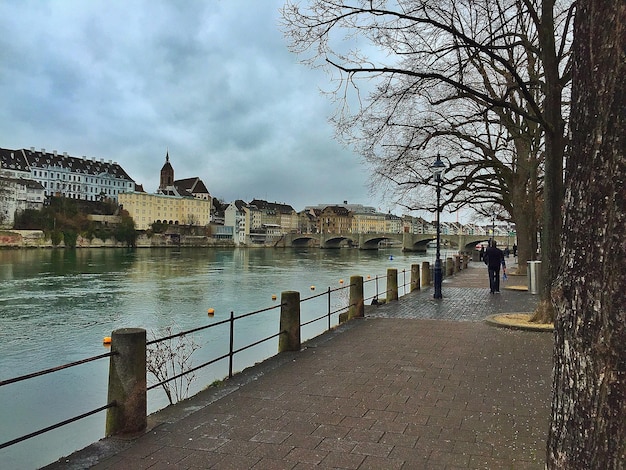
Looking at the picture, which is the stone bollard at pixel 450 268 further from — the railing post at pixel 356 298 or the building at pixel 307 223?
the building at pixel 307 223

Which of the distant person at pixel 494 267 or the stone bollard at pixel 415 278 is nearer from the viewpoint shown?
the distant person at pixel 494 267

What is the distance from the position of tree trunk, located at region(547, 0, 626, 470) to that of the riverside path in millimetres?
2009

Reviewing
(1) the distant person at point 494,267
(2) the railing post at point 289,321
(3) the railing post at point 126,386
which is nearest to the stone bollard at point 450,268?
(1) the distant person at point 494,267

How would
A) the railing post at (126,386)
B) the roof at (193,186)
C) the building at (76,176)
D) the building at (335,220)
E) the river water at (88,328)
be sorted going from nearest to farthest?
the railing post at (126,386) → the river water at (88,328) → the building at (76,176) → the roof at (193,186) → the building at (335,220)

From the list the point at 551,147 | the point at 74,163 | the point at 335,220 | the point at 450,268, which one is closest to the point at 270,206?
the point at 335,220

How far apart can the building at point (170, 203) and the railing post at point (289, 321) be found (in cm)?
12958

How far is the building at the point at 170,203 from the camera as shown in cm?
13625

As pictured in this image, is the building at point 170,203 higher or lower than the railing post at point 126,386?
higher

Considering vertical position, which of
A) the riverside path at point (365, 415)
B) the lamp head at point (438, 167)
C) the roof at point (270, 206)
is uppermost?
the roof at point (270, 206)

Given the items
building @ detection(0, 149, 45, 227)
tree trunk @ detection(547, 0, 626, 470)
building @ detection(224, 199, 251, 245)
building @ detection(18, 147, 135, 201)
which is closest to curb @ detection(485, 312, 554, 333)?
tree trunk @ detection(547, 0, 626, 470)

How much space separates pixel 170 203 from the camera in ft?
477

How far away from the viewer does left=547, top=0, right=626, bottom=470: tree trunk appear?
2426mm

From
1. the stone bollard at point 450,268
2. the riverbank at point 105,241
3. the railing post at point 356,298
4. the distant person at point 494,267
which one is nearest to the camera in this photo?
the railing post at point 356,298

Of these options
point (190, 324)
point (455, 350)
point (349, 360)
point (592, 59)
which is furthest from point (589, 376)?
point (190, 324)
